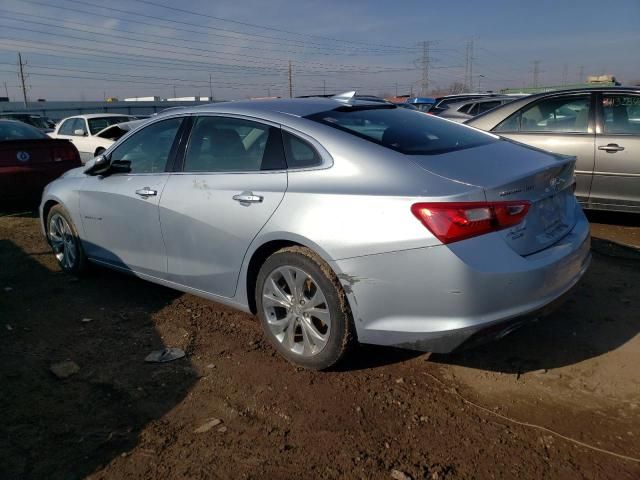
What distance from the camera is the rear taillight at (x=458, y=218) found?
267 cm

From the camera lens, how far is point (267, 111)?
3664 millimetres

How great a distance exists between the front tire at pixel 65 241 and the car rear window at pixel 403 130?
9.34 feet

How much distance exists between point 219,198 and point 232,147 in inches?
15.8

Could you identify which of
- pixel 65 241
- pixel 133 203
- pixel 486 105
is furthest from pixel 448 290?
pixel 486 105

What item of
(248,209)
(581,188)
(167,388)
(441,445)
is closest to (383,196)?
(248,209)

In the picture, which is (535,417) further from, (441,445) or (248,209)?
(248,209)

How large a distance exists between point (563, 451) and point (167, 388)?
2139mm

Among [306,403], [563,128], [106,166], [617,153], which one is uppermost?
[563,128]

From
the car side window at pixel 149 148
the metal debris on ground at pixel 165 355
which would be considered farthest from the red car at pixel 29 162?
the metal debris on ground at pixel 165 355

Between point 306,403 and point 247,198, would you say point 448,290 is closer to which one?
point 306,403

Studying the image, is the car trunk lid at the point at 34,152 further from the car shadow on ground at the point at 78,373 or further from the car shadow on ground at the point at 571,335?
the car shadow on ground at the point at 571,335

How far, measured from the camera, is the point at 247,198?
3.41 m

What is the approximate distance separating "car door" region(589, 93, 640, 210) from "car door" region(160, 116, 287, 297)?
4323mm

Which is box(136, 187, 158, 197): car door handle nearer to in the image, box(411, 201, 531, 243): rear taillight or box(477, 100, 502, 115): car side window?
box(411, 201, 531, 243): rear taillight
